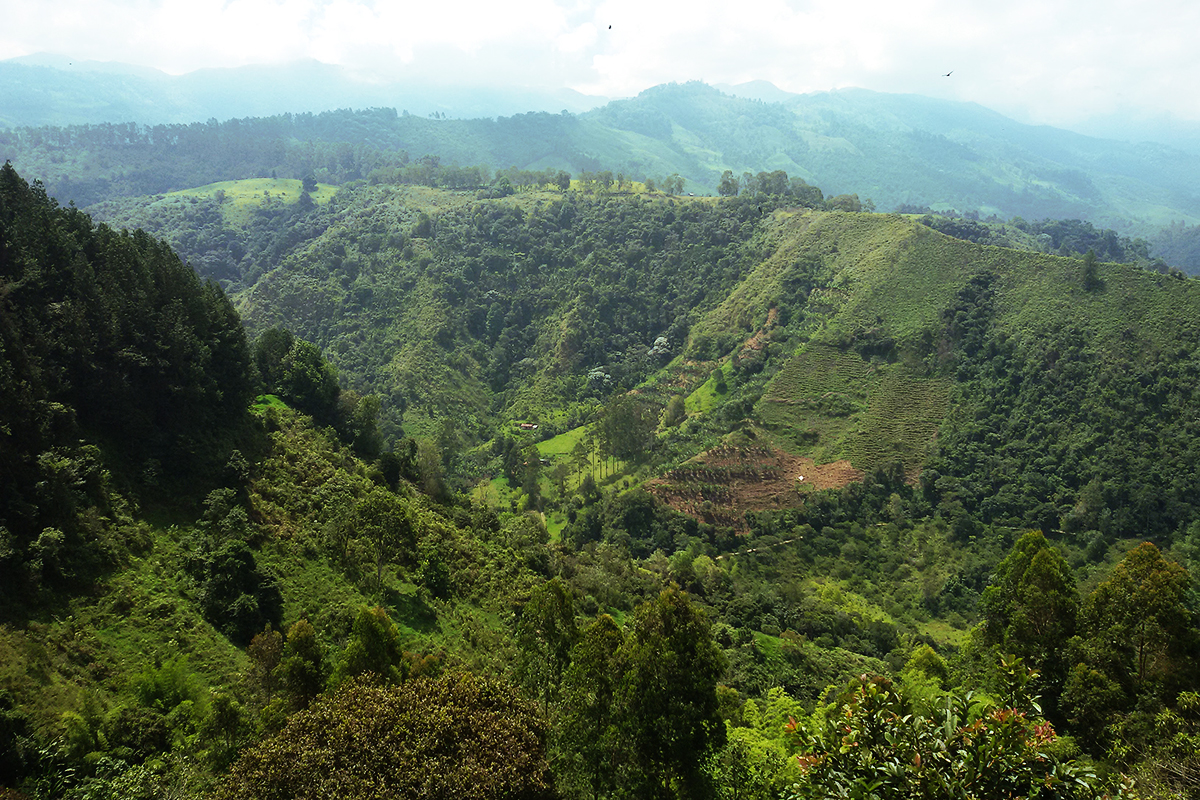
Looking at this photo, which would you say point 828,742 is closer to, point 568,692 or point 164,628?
point 568,692

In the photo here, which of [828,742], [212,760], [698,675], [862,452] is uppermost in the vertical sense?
[828,742]

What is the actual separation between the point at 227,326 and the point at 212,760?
3111 cm

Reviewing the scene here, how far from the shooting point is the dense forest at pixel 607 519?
15.2 meters

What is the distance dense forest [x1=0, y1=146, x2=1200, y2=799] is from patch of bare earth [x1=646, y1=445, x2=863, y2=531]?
46cm

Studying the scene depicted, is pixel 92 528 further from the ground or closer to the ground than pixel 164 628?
further from the ground

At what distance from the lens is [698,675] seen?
51.7 ft

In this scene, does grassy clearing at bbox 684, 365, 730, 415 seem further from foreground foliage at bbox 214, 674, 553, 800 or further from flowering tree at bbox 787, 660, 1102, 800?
flowering tree at bbox 787, 660, 1102, 800

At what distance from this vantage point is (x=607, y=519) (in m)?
61.0

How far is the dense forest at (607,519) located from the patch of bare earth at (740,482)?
18.1 inches

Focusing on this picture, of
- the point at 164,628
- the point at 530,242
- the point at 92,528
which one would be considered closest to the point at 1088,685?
the point at 164,628

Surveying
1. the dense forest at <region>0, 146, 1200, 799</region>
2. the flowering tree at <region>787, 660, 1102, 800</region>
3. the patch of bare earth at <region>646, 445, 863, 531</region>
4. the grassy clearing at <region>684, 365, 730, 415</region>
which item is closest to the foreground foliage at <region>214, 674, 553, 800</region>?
the dense forest at <region>0, 146, 1200, 799</region>

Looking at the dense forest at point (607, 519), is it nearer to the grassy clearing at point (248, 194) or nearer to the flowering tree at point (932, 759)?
the flowering tree at point (932, 759)

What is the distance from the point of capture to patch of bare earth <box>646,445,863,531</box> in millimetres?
60500

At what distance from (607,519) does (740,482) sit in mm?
13146
